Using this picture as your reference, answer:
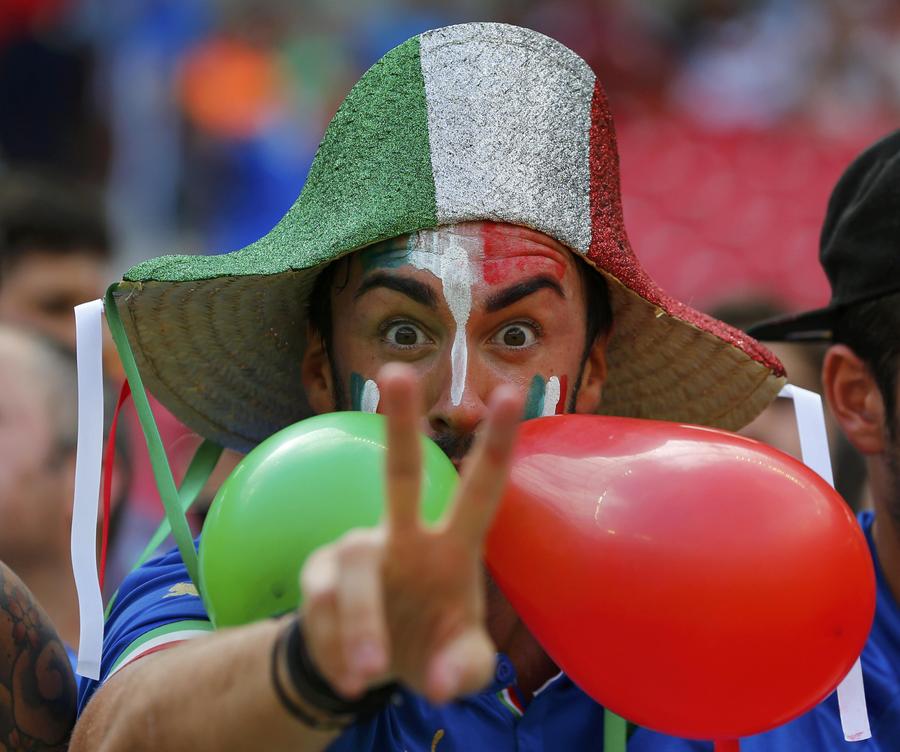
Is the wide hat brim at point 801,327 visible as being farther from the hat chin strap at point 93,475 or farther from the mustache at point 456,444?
the hat chin strap at point 93,475

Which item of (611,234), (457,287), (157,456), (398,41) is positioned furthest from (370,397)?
(398,41)

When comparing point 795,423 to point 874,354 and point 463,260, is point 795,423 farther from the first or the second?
point 463,260

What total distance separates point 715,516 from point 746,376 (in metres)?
0.84

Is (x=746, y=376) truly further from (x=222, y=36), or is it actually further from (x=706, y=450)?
(x=222, y=36)

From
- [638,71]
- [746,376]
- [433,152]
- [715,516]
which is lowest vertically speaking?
[638,71]

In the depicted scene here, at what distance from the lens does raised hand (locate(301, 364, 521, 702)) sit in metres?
1.28

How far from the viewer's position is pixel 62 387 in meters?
3.58

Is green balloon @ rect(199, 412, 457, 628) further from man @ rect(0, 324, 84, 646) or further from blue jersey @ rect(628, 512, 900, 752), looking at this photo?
man @ rect(0, 324, 84, 646)

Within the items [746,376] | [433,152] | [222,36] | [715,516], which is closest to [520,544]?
[715,516]

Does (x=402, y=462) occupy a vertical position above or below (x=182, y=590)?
above

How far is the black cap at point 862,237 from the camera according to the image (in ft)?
8.68

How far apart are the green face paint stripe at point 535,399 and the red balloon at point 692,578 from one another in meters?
0.39

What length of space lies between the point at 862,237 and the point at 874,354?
0.23 metres

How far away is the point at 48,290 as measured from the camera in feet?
13.9
